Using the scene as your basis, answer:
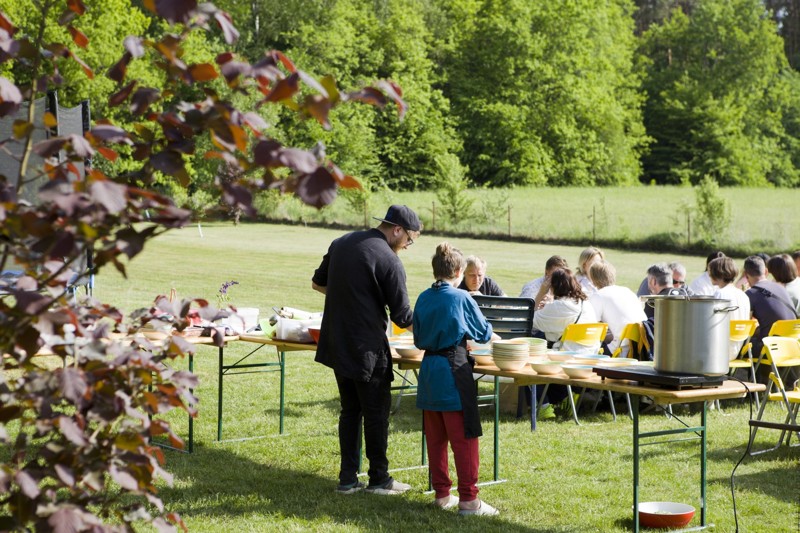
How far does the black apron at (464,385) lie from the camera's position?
5.46m

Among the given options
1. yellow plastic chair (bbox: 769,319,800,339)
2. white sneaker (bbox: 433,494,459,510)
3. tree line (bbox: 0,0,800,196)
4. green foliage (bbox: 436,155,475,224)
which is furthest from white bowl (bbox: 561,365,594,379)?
tree line (bbox: 0,0,800,196)

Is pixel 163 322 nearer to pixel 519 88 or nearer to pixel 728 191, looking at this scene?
pixel 728 191

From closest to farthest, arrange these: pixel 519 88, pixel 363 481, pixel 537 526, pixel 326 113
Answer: pixel 326 113
pixel 537 526
pixel 363 481
pixel 519 88

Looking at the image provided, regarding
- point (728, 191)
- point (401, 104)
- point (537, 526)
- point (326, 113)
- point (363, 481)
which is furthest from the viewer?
point (728, 191)

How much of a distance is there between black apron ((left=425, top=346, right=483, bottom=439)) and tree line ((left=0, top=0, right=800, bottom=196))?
1386 inches

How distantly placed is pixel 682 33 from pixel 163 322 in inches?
2607

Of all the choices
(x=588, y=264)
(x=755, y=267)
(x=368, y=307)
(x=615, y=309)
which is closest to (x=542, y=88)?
(x=755, y=267)

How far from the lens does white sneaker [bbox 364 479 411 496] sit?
6195 mm

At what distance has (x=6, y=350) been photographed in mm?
2047

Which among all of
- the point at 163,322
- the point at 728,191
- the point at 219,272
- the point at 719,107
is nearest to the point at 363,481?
the point at 163,322

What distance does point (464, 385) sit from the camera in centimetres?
547

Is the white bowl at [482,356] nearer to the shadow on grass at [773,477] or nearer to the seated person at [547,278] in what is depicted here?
the shadow on grass at [773,477]

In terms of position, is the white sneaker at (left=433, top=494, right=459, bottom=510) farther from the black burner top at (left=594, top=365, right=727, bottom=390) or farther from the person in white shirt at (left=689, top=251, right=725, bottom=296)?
the person in white shirt at (left=689, top=251, right=725, bottom=296)

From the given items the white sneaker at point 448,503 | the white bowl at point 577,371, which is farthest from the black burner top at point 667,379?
the white sneaker at point 448,503
